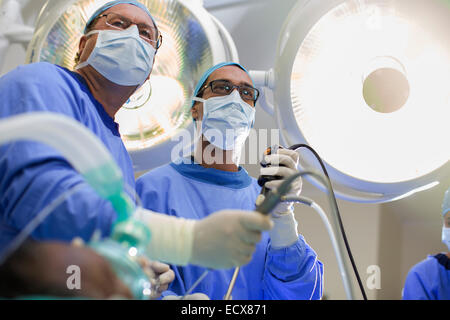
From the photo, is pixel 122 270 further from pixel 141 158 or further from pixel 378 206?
pixel 378 206

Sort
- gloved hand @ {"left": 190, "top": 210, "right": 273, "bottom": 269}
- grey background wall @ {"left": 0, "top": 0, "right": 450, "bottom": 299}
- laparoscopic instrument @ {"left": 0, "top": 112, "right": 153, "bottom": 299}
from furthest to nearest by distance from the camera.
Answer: grey background wall @ {"left": 0, "top": 0, "right": 450, "bottom": 299}, gloved hand @ {"left": 190, "top": 210, "right": 273, "bottom": 269}, laparoscopic instrument @ {"left": 0, "top": 112, "right": 153, "bottom": 299}

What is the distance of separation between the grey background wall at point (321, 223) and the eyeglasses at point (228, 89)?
0.48m

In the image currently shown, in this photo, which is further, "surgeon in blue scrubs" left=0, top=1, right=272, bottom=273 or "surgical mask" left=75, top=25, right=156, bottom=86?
"surgical mask" left=75, top=25, right=156, bottom=86

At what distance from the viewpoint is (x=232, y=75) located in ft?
4.62

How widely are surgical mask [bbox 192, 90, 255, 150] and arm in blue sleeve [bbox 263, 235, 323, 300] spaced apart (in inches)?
14.9

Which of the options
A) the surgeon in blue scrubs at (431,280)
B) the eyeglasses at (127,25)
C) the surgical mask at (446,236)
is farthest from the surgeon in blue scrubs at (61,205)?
the surgical mask at (446,236)

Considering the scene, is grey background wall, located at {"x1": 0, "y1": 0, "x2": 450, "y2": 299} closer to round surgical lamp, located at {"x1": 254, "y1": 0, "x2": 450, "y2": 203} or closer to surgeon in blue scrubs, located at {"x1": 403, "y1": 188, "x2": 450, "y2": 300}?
surgeon in blue scrubs, located at {"x1": 403, "y1": 188, "x2": 450, "y2": 300}

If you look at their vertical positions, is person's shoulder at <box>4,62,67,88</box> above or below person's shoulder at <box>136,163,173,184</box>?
above

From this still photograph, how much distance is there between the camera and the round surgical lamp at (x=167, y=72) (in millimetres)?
1484

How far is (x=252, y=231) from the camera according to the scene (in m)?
0.61

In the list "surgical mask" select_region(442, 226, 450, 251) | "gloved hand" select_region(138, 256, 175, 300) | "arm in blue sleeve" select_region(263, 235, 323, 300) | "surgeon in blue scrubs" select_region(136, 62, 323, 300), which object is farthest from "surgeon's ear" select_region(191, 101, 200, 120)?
"surgical mask" select_region(442, 226, 450, 251)

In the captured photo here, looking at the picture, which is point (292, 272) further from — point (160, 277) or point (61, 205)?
point (61, 205)

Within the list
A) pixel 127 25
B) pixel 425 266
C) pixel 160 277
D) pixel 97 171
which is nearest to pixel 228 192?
pixel 160 277

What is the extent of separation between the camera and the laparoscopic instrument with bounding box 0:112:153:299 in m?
0.48
